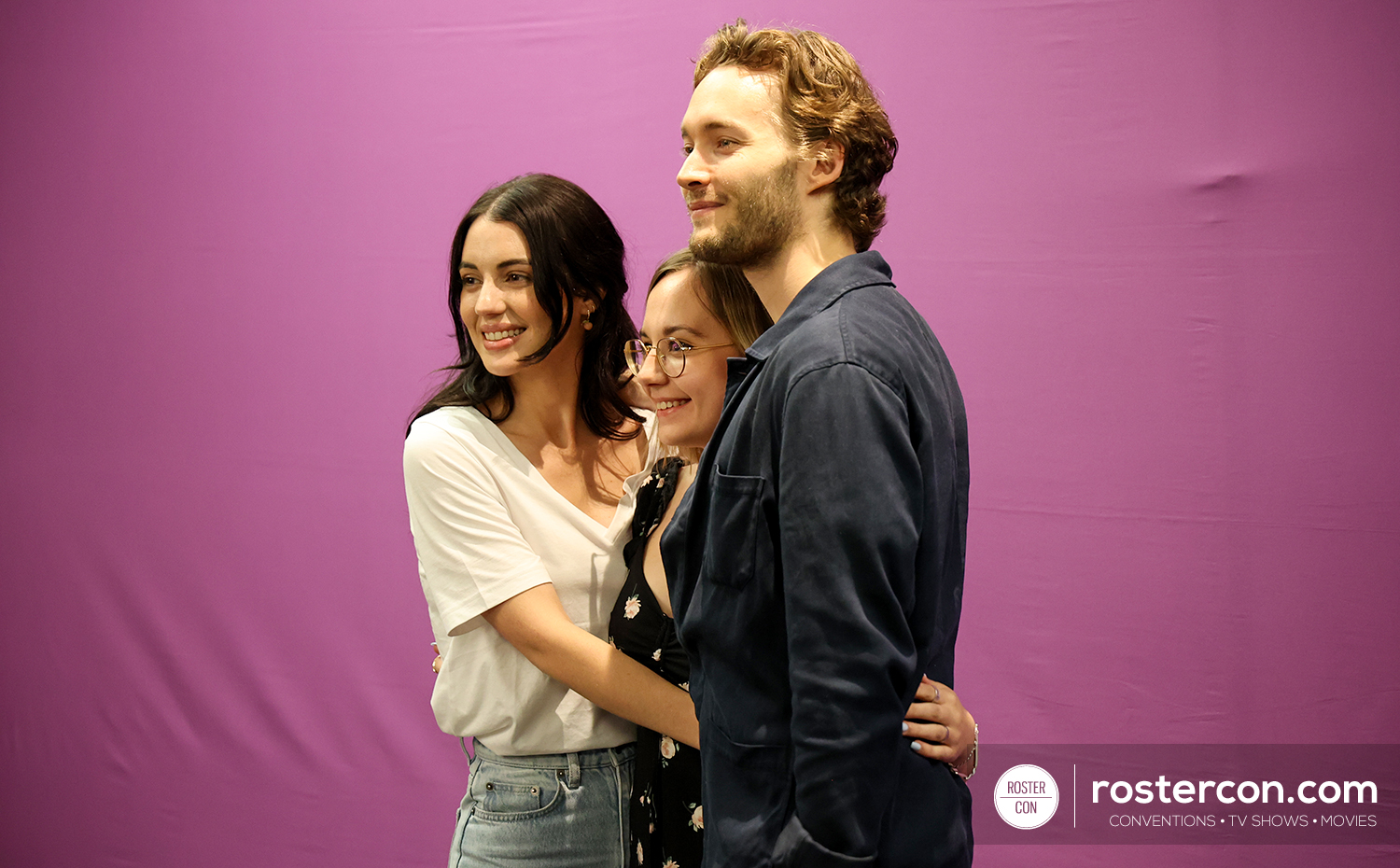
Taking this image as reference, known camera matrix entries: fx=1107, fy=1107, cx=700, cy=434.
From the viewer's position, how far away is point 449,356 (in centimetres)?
309

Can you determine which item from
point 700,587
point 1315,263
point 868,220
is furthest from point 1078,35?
point 700,587

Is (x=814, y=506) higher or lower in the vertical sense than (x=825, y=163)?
lower

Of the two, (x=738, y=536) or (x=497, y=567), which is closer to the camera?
(x=738, y=536)

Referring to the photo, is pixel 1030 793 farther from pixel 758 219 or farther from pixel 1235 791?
pixel 758 219

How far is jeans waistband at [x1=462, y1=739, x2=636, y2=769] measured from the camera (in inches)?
69.1

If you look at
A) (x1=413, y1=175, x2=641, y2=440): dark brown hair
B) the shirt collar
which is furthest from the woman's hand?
(x1=413, y1=175, x2=641, y2=440): dark brown hair

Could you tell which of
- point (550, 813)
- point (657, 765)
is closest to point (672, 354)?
point (657, 765)

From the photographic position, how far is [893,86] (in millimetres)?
2725

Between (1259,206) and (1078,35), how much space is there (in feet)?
1.90

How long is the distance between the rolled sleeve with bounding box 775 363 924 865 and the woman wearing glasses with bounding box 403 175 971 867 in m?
0.54

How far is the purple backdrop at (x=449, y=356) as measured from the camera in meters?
2.57

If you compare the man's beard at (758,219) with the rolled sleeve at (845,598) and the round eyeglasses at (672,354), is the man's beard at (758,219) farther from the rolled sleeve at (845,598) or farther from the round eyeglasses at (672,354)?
the round eyeglasses at (672,354)

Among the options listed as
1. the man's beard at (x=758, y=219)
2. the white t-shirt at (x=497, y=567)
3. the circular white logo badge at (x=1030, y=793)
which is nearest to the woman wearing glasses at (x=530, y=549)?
the white t-shirt at (x=497, y=567)

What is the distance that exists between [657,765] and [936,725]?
0.60 m
